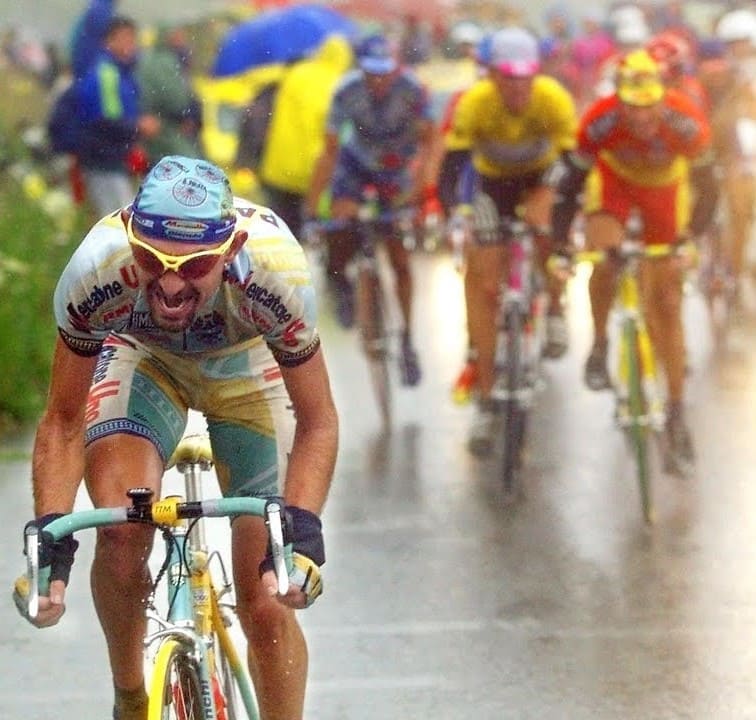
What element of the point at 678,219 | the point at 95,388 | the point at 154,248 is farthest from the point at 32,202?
the point at 154,248

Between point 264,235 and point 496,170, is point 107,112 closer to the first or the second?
point 496,170

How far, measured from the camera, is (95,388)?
582cm

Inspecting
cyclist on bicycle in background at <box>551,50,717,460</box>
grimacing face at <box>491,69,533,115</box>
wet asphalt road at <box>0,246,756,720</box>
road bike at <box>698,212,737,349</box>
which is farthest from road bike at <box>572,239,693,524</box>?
road bike at <box>698,212,737,349</box>

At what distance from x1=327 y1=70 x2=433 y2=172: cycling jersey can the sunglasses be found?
8368 mm

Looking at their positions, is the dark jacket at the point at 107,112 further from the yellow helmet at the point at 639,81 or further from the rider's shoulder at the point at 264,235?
the rider's shoulder at the point at 264,235

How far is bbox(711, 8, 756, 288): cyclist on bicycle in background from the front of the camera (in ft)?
54.6

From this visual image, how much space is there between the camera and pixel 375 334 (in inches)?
506

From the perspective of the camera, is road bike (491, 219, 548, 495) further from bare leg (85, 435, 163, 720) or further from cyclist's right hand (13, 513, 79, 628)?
cyclist's right hand (13, 513, 79, 628)

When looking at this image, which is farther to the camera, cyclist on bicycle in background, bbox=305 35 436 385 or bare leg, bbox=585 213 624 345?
cyclist on bicycle in background, bbox=305 35 436 385

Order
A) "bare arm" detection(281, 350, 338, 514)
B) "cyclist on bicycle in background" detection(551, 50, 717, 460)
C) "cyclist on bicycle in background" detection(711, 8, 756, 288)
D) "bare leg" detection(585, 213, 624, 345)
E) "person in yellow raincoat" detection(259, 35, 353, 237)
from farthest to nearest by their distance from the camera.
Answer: "cyclist on bicycle in background" detection(711, 8, 756, 288), "person in yellow raincoat" detection(259, 35, 353, 237), "bare leg" detection(585, 213, 624, 345), "cyclist on bicycle in background" detection(551, 50, 717, 460), "bare arm" detection(281, 350, 338, 514)

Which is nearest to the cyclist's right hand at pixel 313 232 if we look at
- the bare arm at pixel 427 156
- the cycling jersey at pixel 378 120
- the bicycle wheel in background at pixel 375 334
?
the bicycle wheel in background at pixel 375 334

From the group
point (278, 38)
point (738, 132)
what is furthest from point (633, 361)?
point (278, 38)

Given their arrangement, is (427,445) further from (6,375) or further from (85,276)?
(85,276)

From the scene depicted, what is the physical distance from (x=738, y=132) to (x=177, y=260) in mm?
12348
